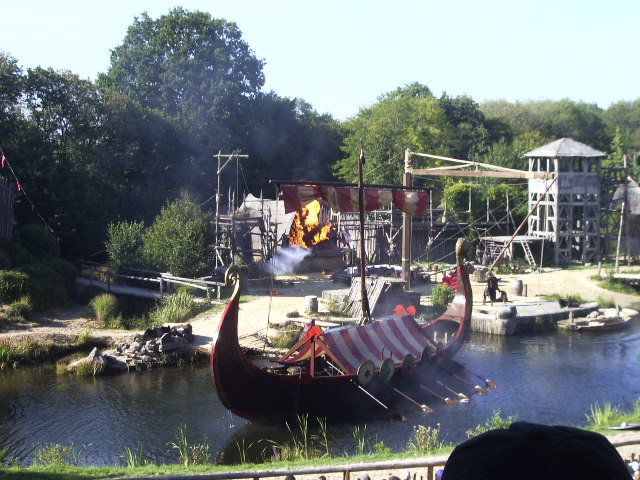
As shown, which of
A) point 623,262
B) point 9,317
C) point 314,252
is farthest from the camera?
point 623,262

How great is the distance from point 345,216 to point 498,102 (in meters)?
38.9

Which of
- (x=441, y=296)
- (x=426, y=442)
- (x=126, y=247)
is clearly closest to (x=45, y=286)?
(x=126, y=247)

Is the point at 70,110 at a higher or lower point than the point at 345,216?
higher

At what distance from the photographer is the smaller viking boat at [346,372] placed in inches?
521

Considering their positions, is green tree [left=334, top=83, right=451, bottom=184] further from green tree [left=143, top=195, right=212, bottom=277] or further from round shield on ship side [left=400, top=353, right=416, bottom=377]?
round shield on ship side [left=400, top=353, right=416, bottom=377]

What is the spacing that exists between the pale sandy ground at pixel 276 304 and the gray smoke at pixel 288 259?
30.1 inches

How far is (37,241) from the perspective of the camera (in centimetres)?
2620

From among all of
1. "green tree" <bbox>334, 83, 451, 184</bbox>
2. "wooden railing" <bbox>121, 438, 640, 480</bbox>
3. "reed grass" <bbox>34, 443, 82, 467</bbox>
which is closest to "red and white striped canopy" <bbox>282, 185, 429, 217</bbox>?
"reed grass" <bbox>34, 443, 82, 467</bbox>

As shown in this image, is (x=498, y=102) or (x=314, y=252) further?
(x=498, y=102)

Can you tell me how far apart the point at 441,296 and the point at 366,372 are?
1044 cm

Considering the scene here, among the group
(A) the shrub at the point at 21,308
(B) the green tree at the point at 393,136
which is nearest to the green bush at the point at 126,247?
(A) the shrub at the point at 21,308

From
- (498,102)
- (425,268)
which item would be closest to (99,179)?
(425,268)

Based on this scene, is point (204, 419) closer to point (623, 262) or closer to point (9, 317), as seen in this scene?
point (9, 317)

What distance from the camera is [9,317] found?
69.4ft
